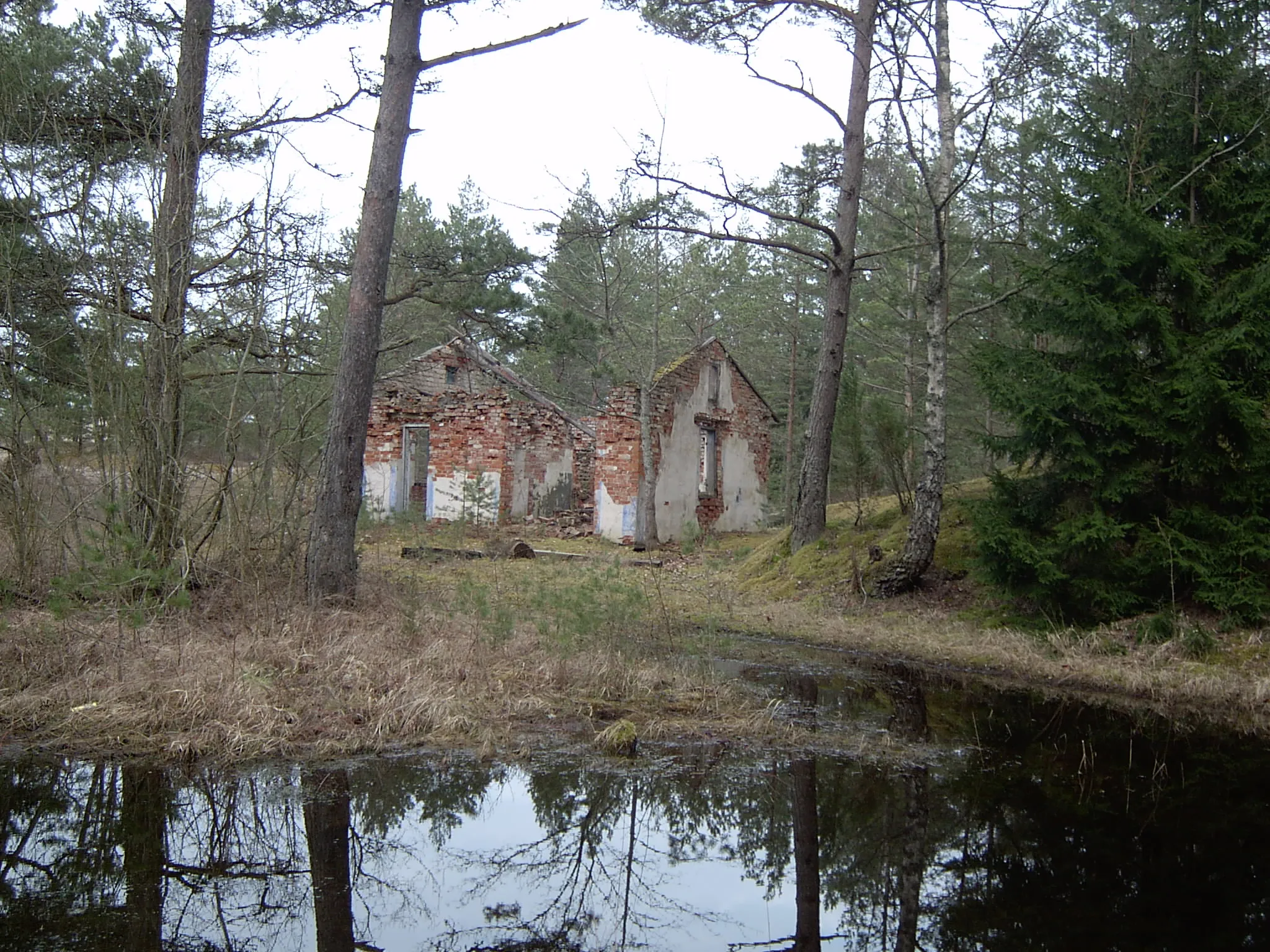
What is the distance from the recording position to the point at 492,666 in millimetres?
7344

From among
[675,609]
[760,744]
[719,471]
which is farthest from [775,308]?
[760,744]

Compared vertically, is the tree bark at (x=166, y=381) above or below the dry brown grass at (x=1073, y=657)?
above

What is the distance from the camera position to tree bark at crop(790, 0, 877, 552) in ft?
46.1

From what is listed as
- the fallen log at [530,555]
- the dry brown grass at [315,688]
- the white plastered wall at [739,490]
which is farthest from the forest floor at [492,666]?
the white plastered wall at [739,490]

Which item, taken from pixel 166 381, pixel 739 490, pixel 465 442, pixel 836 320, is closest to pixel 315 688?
pixel 166 381

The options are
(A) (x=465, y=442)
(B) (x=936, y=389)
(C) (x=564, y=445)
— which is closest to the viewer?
(B) (x=936, y=389)

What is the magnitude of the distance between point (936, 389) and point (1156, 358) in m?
2.54

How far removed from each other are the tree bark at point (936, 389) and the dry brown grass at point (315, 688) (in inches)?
183

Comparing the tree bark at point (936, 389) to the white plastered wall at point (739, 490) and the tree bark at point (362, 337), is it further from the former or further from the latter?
the white plastered wall at point (739, 490)

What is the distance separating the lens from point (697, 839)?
4.71 m

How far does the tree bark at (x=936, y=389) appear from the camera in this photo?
11.5 m

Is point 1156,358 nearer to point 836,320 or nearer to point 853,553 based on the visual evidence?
point 853,553

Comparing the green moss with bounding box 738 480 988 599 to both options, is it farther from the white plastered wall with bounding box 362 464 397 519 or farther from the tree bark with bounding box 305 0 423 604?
the white plastered wall with bounding box 362 464 397 519

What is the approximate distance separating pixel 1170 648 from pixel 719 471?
15.1 m
